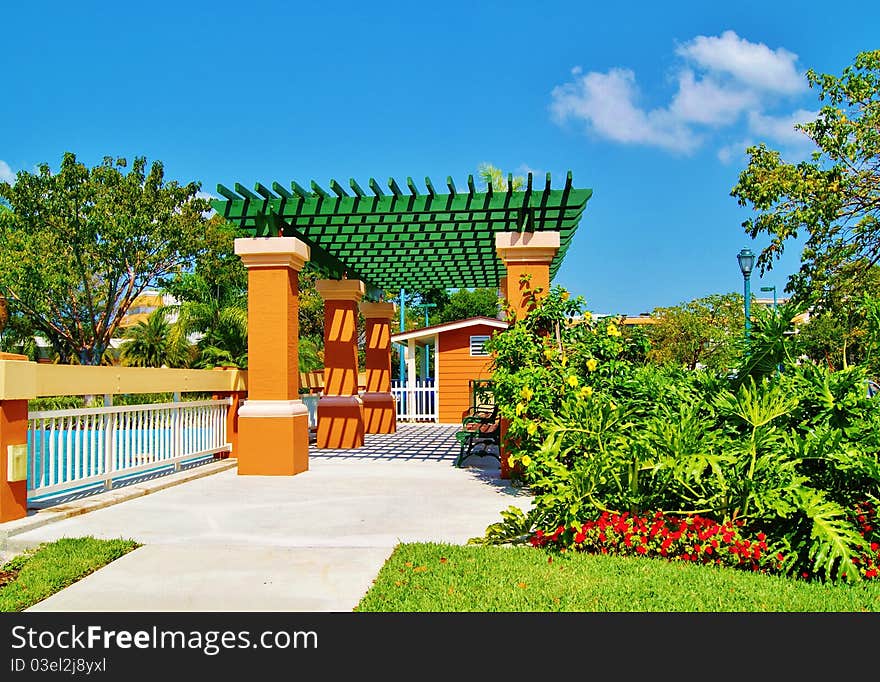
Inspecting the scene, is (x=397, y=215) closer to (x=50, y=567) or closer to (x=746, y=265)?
(x=50, y=567)

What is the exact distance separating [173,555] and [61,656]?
1.53 meters

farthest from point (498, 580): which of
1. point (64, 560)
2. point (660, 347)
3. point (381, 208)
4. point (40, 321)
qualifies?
point (40, 321)

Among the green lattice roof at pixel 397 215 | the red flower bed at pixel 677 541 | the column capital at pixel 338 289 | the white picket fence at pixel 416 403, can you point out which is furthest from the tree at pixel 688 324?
the red flower bed at pixel 677 541

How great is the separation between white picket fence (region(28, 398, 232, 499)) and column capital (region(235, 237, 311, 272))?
1.97 m

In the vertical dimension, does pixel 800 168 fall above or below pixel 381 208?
above

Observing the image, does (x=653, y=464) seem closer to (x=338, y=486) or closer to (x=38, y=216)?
(x=338, y=486)

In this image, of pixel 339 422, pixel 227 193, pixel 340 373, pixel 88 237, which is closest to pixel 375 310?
pixel 340 373

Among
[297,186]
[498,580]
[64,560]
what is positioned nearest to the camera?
[498,580]

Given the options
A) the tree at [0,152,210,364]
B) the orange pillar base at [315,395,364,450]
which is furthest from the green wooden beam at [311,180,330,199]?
the tree at [0,152,210,364]

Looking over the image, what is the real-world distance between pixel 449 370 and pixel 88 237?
43.1 feet

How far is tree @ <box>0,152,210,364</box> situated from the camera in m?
21.4

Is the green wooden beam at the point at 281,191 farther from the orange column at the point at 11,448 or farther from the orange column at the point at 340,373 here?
the orange column at the point at 11,448

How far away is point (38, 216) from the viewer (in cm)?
2247

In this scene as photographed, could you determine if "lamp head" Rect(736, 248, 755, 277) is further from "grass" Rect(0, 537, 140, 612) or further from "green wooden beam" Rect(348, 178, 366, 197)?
"grass" Rect(0, 537, 140, 612)
